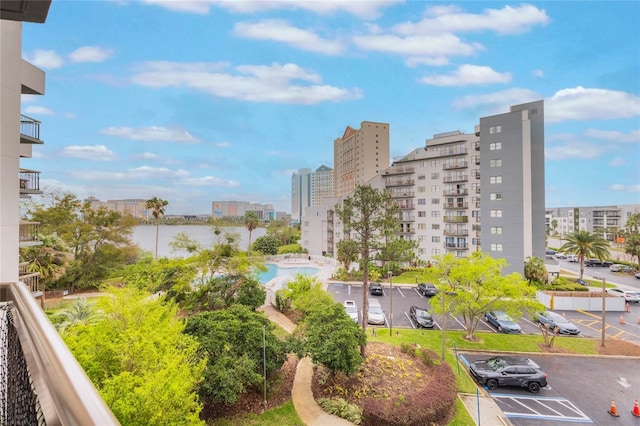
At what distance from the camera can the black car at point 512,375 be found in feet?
31.5

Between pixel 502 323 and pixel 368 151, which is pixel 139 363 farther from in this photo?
pixel 368 151

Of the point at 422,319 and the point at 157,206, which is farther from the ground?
the point at 157,206

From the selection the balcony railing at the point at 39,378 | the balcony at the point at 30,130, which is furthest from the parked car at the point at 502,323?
the balcony at the point at 30,130

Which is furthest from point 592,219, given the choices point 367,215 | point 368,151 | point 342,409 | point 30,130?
point 30,130

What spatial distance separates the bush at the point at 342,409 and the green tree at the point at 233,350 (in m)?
1.77

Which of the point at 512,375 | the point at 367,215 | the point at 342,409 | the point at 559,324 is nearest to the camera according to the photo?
the point at 342,409

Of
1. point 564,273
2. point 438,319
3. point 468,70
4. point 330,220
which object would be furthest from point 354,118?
point 438,319

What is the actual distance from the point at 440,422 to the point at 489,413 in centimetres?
173

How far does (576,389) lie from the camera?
970cm

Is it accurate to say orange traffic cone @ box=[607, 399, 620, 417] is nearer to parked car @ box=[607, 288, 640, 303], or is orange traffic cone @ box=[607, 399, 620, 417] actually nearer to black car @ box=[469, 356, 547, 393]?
black car @ box=[469, 356, 547, 393]

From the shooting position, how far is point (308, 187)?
105188 mm

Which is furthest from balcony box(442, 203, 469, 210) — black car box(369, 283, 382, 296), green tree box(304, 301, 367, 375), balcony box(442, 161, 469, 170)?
green tree box(304, 301, 367, 375)

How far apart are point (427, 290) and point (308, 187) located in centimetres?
8702

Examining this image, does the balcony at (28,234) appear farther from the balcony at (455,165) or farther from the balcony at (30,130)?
the balcony at (455,165)
